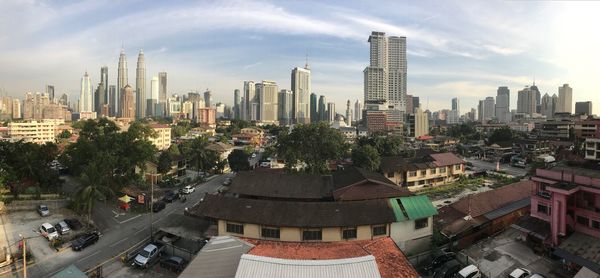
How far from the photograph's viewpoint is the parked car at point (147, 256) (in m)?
22.5

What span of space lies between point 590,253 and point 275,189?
2230cm

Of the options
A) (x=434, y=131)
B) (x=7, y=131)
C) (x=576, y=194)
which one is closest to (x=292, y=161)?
(x=576, y=194)

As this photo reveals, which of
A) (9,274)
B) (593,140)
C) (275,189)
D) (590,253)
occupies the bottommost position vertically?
(9,274)

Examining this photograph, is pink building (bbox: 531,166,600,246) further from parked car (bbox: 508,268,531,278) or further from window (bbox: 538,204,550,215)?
parked car (bbox: 508,268,531,278)

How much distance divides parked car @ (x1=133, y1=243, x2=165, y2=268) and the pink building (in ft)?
90.4

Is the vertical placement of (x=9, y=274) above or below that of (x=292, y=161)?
below

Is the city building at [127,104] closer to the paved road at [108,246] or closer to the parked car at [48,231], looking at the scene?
the paved road at [108,246]

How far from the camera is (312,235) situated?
22.7 m

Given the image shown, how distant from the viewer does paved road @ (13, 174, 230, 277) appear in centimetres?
2255

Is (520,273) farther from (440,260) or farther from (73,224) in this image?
(73,224)

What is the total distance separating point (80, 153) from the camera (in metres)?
39.9

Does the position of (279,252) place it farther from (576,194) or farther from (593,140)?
(593,140)

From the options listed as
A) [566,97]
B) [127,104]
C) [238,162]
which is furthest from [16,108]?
[566,97]

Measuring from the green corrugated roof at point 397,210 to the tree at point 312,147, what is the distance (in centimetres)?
2232
